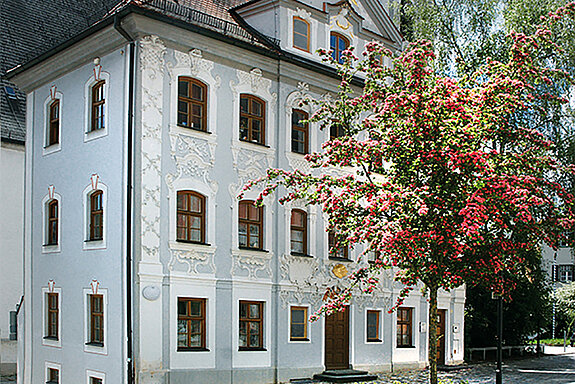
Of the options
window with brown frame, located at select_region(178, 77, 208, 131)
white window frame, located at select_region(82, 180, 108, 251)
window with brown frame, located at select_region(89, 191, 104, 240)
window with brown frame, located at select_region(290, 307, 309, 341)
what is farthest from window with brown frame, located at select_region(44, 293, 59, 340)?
window with brown frame, located at select_region(290, 307, 309, 341)

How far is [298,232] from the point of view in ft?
75.0

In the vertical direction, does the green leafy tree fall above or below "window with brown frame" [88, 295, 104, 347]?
above

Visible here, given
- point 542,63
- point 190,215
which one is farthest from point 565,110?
point 190,215

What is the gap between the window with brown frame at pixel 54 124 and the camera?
874 inches

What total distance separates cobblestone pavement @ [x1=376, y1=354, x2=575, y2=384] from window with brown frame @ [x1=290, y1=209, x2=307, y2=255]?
14.7ft

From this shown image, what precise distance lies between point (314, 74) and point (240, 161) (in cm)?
404

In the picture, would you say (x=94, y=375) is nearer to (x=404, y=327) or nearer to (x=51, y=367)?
(x=51, y=367)

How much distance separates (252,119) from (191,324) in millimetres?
5989

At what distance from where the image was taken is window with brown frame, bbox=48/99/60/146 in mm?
22188

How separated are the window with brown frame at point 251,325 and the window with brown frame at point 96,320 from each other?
3.70 meters

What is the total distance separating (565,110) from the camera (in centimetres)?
2662

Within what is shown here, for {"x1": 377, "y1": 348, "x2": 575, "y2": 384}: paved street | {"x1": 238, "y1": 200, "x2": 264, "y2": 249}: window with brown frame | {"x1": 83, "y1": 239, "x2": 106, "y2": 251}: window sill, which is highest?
{"x1": 238, "y1": 200, "x2": 264, "y2": 249}: window with brown frame

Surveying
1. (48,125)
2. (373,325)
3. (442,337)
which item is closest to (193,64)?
(48,125)

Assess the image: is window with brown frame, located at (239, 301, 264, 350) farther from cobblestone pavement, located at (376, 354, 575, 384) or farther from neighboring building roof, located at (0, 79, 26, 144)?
neighboring building roof, located at (0, 79, 26, 144)
